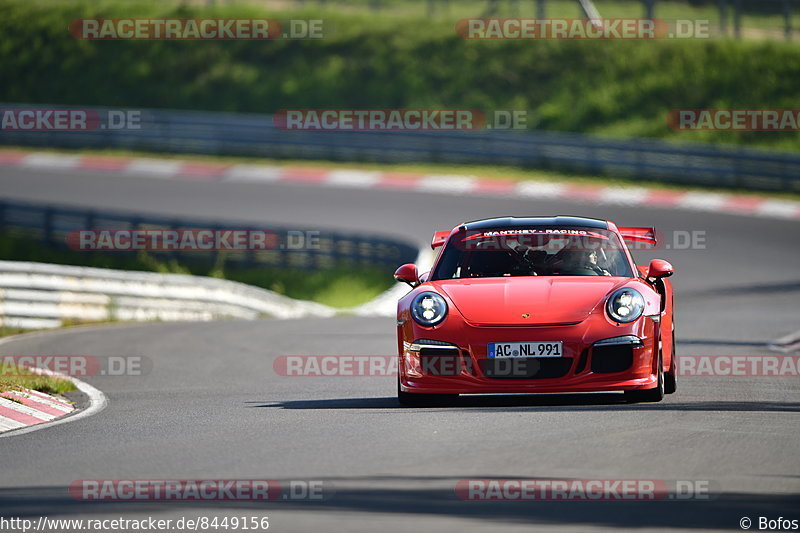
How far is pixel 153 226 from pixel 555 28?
1848 centimetres

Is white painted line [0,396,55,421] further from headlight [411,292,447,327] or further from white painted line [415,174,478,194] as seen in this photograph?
white painted line [415,174,478,194]

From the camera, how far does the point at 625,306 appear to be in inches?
346

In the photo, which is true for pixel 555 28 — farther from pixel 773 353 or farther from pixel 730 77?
pixel 773 353

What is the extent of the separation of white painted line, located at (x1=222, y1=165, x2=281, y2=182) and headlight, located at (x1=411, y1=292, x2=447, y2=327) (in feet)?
74.6

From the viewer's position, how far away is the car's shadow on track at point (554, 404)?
8859 mm

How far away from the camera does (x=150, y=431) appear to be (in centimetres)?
838

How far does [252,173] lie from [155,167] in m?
2.53

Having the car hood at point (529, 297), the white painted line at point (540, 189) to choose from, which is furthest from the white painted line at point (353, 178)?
the car hood at point (529, 297)

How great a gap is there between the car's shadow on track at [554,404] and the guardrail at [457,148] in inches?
828

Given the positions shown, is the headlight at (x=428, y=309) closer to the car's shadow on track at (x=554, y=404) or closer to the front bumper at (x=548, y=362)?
the front bumper at (x=548, y=362)

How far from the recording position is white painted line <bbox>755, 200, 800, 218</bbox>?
27.0 meters

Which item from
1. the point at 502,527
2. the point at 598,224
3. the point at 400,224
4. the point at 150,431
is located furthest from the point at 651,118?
the point at 502,527

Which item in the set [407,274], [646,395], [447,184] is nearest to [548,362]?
[646,395]

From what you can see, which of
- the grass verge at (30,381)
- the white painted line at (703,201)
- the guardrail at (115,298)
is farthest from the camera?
the white painted line at (703,201)
